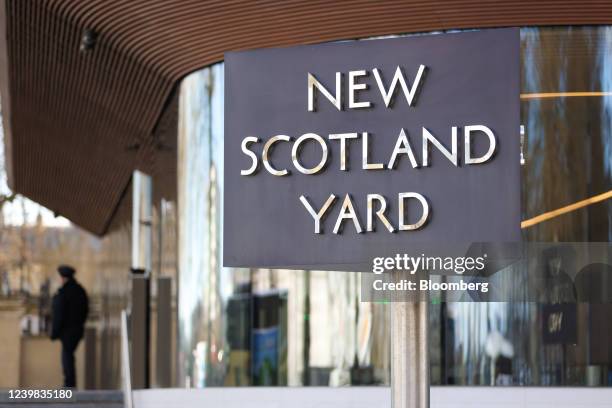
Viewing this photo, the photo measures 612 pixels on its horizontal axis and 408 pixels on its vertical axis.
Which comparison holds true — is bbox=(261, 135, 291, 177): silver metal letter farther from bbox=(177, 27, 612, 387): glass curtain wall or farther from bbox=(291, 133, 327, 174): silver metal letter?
bbox=(177, 27, 612, 387): glass curtain wall

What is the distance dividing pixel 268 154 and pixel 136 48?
26.9ft

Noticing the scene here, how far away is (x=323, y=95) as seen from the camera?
369 centimetres

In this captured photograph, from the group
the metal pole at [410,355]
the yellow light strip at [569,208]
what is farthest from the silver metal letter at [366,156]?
the yellow light strip at [569,208]

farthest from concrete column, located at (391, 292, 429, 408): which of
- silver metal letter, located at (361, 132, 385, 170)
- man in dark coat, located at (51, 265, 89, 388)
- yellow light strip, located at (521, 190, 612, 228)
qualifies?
man in dark coat, located at (51, 265, 89, 388)

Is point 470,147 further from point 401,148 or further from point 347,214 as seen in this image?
point 347,214

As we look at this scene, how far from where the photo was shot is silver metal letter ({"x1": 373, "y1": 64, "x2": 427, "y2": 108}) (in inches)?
141

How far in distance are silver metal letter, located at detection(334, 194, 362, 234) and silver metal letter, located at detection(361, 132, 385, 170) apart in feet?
0.40

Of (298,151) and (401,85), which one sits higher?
(401,85)

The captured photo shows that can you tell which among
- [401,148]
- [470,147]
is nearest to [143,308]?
[401,148]

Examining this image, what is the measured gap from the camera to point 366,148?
365 cm

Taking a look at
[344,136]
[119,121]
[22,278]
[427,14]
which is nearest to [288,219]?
[344,136]

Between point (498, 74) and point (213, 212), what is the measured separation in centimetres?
800

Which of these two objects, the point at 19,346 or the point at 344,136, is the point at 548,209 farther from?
the point at 19,346

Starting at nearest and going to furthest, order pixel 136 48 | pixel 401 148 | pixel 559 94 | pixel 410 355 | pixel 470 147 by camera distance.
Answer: pixel 470 147 → pixel 401 148 → pixel 410 355 → pixel 559 94 → pixel 136 48
